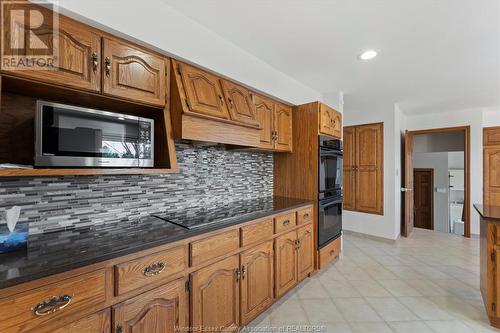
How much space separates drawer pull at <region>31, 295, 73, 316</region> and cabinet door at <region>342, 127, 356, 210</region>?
4.35m

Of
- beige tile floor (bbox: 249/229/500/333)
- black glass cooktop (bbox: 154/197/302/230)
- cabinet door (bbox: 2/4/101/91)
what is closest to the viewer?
cabinet door (bbox: 2/4/101/91)

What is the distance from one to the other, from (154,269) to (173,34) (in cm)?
151

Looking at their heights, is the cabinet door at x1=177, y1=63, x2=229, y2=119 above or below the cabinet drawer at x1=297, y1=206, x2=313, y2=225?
above

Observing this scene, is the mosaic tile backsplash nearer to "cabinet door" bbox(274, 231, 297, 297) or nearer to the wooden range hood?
the wooden range hood

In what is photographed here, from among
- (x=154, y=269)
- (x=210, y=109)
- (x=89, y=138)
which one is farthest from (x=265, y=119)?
(x=154, y=269)

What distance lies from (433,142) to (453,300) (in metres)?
4.28

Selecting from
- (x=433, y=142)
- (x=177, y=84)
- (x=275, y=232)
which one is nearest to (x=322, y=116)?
(x=275, y=232)

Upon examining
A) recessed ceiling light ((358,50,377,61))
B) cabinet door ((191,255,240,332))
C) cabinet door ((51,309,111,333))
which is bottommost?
cabinet door ((191,255,240,332))

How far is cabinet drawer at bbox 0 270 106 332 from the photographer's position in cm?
79

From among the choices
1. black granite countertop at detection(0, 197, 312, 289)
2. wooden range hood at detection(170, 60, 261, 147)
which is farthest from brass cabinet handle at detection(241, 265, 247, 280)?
wooden range hood at detection(170, 60, 261, 147)

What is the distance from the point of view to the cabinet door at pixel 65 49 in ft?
A: 3.42

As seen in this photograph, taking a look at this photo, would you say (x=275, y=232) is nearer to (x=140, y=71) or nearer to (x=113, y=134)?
(x=113, y=134)

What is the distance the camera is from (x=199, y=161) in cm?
213

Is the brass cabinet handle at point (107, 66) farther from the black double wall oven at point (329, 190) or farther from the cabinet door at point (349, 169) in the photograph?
the cabinet door at point (349, 169)
